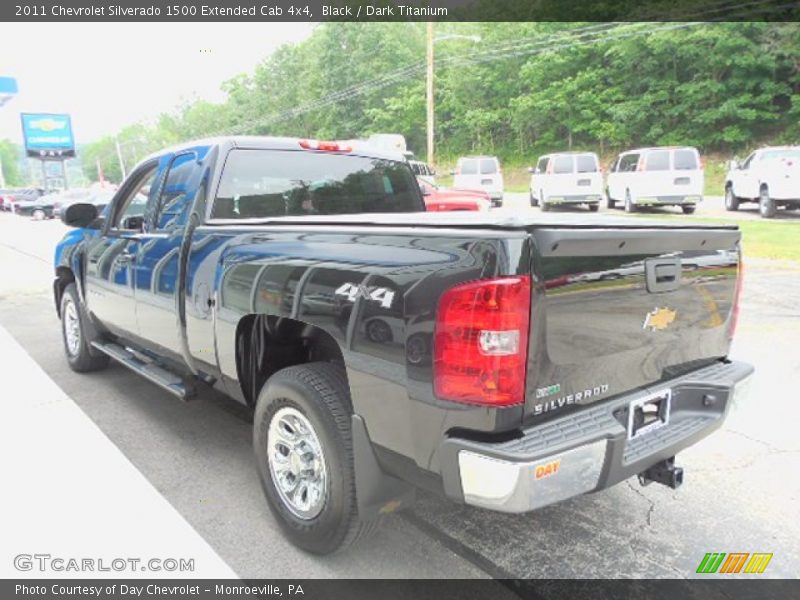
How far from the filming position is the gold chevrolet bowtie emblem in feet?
7.97

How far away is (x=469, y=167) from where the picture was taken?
2352 centimetres

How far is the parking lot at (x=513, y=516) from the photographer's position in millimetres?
2656

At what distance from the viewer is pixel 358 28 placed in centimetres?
5172

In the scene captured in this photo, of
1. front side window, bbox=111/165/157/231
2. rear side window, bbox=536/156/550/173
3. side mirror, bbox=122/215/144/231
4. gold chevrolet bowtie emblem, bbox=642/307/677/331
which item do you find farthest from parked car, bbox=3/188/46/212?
gold chevrolet bowtie emblem, bbox=642/307/677/331

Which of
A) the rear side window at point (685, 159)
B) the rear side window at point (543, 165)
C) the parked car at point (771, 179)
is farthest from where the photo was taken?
the rear side window at point (543, 165)

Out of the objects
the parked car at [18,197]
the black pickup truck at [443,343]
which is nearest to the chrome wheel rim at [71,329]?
the black pickup truck at [443,343]

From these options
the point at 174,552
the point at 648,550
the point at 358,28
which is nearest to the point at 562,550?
the point at 648,550

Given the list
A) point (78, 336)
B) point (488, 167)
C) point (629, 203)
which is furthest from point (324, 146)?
point (488, 167)

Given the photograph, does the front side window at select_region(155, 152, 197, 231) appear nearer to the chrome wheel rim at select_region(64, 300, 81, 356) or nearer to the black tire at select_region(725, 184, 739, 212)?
the chrome wheel rim at select_region(64, 300, 81, 356)

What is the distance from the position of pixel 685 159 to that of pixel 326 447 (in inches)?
697

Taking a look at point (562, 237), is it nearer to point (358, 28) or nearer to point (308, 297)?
point (308, 297)

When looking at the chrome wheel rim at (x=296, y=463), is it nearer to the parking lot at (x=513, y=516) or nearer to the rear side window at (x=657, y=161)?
the parking lot at (x=513, y=516)

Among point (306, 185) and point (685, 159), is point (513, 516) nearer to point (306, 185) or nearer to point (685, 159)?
point (306, 185)

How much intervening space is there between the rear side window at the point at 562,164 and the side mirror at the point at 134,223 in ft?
57.2
